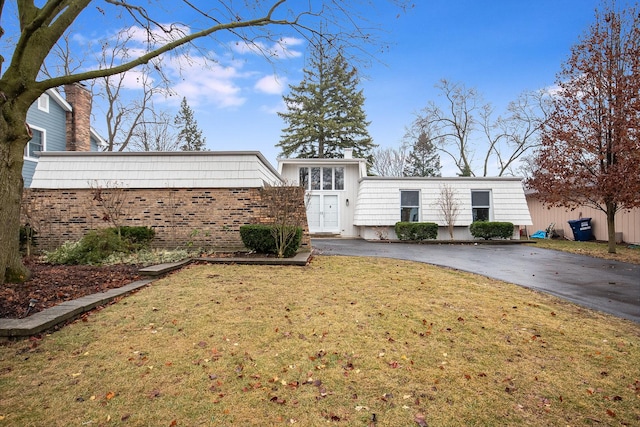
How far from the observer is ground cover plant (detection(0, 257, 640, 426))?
2562 millimetres

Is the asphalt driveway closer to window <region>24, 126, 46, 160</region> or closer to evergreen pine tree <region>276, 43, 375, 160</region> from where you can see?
Result: window <region>24, 126, 46, 160</region>

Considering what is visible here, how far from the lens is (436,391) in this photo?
113 inches

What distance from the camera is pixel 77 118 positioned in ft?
61.1

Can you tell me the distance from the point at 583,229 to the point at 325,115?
1942 cm

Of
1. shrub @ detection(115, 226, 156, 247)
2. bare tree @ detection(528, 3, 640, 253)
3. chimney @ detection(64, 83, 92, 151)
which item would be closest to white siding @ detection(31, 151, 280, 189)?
shrub @ detection(115, 226, 156, 247)

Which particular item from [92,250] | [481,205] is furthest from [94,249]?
[481,205]

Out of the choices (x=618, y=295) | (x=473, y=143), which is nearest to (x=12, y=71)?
(x=618, y=295)

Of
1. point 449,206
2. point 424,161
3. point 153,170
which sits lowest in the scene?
point 449,206

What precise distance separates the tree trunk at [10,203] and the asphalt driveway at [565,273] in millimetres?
8366

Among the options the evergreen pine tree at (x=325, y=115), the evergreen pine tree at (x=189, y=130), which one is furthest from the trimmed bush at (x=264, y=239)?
the evergreen pine tree at (x=189, y=130)

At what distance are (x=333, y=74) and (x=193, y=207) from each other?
76.4 ft

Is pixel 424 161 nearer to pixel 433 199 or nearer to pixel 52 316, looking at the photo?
pixel 433 199

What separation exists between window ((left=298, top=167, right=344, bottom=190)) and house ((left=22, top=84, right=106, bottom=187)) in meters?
11.8

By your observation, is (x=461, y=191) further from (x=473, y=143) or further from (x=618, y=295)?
(x=473, y=143)
